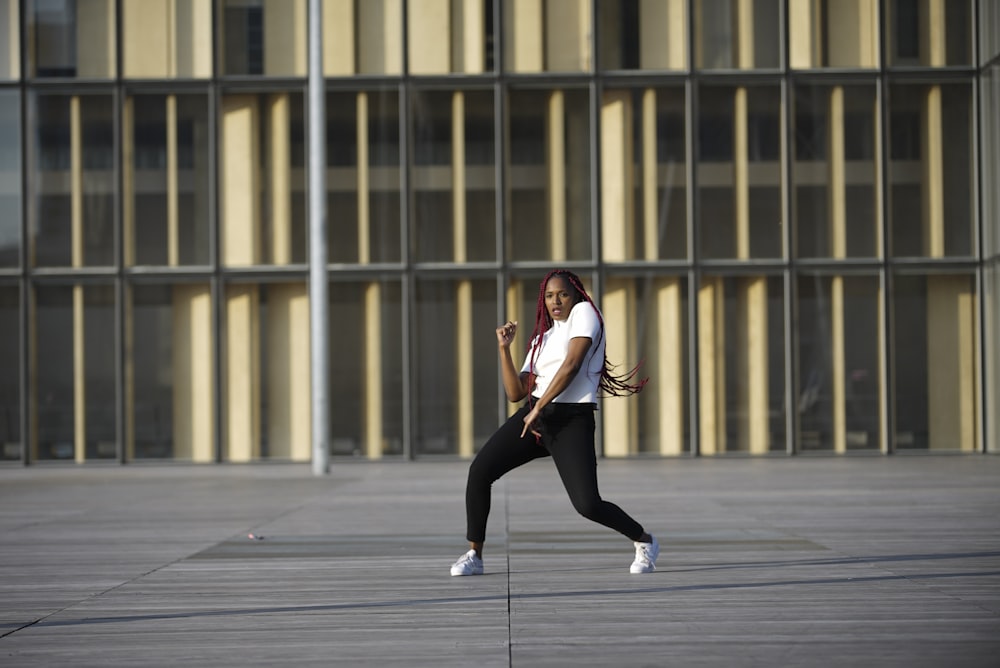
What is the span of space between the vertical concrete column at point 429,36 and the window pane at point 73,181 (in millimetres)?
4835

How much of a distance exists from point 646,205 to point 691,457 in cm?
395

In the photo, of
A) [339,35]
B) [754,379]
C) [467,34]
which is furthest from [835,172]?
[339,35]

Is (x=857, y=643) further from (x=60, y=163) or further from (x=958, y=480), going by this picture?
(x=60, y=163)

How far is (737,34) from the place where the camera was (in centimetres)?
2080

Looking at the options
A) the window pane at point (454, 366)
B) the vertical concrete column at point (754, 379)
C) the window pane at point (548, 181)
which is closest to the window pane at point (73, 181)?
the window pane at point (454, 366)

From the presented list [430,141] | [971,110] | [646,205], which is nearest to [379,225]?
[430,141]

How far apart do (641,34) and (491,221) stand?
375 cm

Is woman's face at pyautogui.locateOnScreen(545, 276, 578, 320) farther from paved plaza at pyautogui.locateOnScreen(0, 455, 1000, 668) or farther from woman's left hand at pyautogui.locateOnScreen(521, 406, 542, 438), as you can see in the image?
paved plaza at pyautogui.locateOnScreen(0, 455, 1000, 668)

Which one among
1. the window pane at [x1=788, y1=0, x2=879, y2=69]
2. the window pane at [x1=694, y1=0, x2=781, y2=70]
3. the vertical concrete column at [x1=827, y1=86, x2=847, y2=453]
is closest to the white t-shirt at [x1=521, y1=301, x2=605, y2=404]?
the vertical concrete column at [x1=827, y1=86, x2=847, y2=453]

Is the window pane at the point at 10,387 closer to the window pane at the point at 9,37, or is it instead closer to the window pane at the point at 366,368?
the window pane at the point at 9,37

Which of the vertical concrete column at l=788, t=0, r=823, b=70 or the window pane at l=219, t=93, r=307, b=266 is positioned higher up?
the vertical concrete column at l=788, t=0, r=823, b=70

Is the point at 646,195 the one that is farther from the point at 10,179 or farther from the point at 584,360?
the point at 584,360

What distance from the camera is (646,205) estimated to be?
20.7m

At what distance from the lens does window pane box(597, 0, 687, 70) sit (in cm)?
2078
